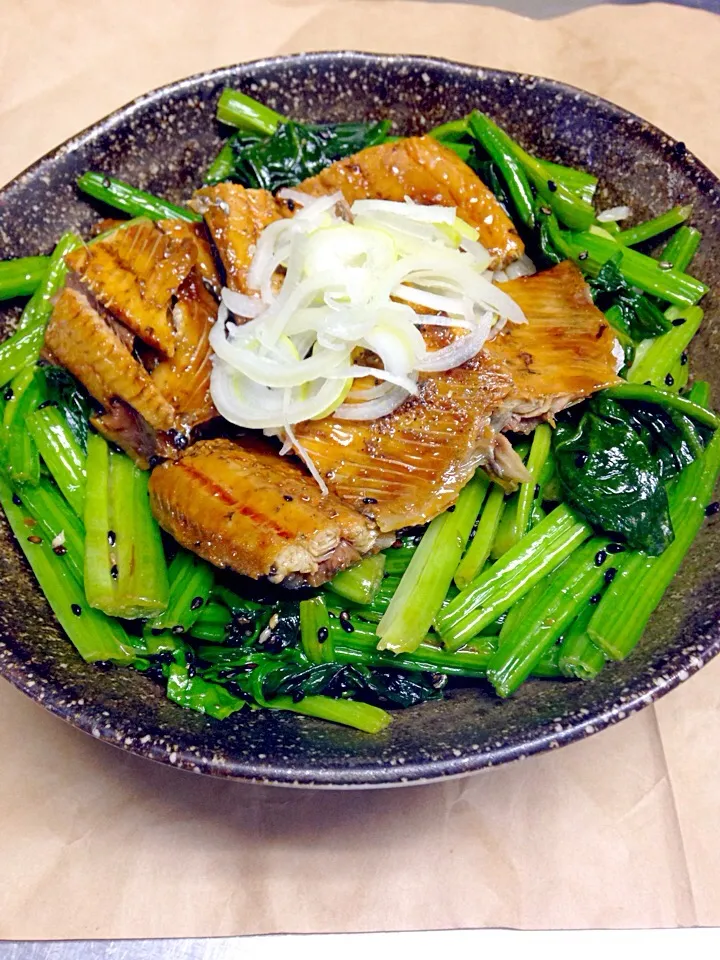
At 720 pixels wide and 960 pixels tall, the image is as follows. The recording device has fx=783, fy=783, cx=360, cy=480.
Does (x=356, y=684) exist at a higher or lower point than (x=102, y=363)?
lower

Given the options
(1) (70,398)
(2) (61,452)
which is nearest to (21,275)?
(1) (70,398)

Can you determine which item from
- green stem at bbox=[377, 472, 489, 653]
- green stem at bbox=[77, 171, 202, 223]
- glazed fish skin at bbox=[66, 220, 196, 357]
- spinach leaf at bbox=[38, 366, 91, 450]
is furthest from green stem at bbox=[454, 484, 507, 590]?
green stem at bbox=[77, 171, 202, 223]

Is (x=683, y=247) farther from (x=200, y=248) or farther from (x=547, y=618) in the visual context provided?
(x=200, y=248)

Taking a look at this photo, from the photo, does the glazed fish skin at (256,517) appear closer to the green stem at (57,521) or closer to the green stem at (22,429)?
the green stem at (57,521)

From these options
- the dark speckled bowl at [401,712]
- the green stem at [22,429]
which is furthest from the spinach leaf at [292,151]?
the green stem at [22,429]

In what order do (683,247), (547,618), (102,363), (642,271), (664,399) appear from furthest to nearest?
(683,247) < (642,271) < (664,399) < (102,363) < (547,618)

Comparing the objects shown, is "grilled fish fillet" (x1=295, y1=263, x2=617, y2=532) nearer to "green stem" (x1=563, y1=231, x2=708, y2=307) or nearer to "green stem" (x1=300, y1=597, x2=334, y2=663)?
"green stem" (x1=300, y1=597, x2=334, y2=663)

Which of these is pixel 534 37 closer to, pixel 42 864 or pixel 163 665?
pixel 163 665
